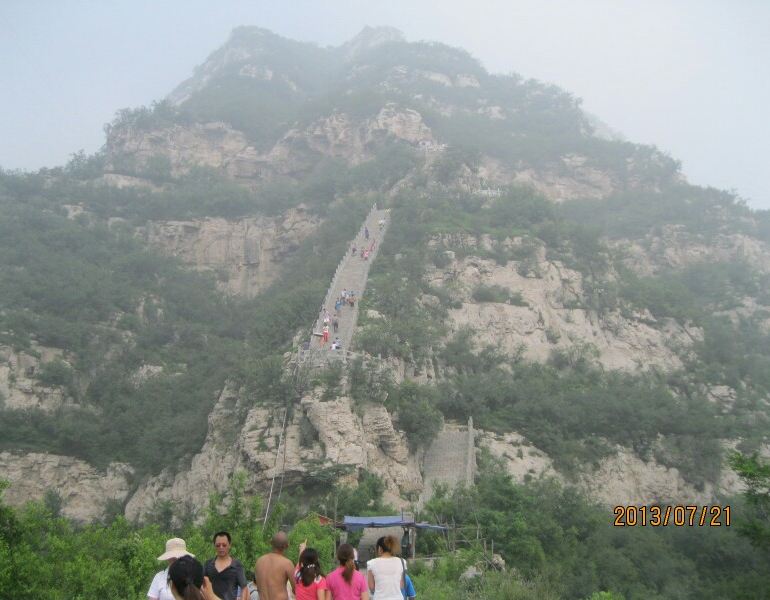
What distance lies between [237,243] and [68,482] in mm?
23472

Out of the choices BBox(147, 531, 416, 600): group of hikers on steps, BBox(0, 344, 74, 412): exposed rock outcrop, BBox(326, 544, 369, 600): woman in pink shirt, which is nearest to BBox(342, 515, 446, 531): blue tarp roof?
BBox(147, 531, 416, 600): group of hikers on steps

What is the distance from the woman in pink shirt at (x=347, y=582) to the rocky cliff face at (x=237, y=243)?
4133 centimetres

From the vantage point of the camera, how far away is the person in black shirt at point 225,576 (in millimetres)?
6855

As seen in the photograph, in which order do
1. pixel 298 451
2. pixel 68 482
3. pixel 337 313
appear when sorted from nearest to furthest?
pixel 298 451 → pixel 68 482 → pixel 337 313

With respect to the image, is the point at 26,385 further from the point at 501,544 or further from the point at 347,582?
the point at 347,582

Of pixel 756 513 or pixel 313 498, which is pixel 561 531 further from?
pixel 313 498

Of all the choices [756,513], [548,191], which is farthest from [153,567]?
[548,191]

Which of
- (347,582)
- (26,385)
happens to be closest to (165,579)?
(347,582)

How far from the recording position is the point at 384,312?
31.7m

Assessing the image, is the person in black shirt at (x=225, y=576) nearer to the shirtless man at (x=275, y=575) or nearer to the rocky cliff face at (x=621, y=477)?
the shirtless man at (x=275, y=575)

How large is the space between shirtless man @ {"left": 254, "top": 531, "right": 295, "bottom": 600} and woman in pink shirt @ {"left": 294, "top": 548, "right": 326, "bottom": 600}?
0.09 m

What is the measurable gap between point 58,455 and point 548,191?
4081cm

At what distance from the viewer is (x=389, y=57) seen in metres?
85.2

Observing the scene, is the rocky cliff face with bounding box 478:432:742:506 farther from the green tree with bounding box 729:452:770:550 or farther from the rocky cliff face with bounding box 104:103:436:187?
the rocky cliff face with bounding box 104:103:436:187
